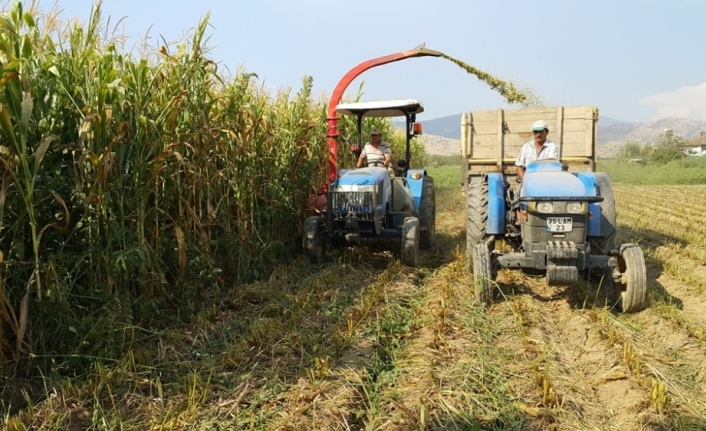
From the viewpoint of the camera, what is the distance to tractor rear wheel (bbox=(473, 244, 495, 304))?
4285 mm

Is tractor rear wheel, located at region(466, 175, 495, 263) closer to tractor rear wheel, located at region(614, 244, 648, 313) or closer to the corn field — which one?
tractor rear wheel, located at region(614, 244, 648, 313)

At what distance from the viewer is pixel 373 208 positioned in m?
5.52

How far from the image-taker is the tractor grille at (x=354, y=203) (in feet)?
18.2

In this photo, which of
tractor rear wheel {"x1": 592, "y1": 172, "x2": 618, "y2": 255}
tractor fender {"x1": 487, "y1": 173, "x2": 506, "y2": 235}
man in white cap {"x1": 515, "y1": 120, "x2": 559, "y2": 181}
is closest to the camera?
tractor rear wheel {"x1": 592, "y1": 172, "x2": 618, "y2": 255}

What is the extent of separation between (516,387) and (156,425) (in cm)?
194

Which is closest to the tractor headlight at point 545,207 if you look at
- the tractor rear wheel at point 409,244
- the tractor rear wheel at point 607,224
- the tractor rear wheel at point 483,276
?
the tractor rear wheel at point 483,276

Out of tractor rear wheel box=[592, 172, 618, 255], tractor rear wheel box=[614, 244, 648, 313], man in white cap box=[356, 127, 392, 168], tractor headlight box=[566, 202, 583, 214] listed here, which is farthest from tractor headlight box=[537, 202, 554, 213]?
man in white cap box=[356, 127, 392, 168]

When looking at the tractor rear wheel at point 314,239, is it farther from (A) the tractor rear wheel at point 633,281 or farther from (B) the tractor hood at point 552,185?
(A) the tractor rear wheel at point 633,281

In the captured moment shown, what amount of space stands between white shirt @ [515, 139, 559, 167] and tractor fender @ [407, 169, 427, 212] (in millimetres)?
1478

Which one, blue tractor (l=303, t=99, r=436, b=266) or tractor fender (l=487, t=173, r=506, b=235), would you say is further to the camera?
blue tractor (l=303, t=99, r=436, b=266)

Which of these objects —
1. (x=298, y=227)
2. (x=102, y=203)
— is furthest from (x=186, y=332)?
(x=298, y=227)

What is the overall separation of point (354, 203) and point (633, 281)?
9.04ft

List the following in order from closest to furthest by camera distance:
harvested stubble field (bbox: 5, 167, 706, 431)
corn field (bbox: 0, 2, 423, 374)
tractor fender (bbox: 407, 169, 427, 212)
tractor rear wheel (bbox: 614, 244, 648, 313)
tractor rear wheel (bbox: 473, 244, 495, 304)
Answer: harvested stubble field (bbox: 5, 167, 706, 431) → corn field (bbox: 0, 2, 423, 374) → tractor rear wheel (bbox: 614, 244, 648, 313) → tractor rear wheel (bbox: 473, 244, 495, 304) → tractor fender (bbox: 407, 169, 427, 212)

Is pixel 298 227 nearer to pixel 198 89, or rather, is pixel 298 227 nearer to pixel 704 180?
pixel 198 89
